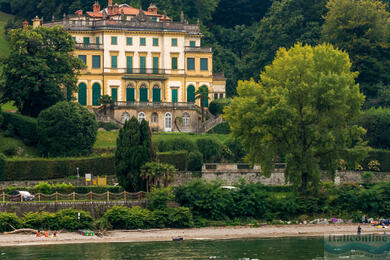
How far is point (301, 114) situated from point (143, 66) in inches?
1254

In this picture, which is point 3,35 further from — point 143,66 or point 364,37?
point 364,37

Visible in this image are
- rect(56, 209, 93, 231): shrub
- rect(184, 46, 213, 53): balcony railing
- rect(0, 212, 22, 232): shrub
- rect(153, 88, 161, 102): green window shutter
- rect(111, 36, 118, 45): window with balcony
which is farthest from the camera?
rect(184, 46, 213, 53): balcony railing

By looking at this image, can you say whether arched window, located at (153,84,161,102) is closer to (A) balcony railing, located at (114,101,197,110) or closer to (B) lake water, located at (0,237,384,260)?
(A) balcony railing, located at (114,101,197,110)

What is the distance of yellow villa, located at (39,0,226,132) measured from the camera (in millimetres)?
103500

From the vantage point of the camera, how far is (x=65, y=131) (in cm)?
8650

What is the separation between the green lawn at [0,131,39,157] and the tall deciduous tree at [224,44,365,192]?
696 inches

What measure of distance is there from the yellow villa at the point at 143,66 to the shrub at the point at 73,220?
31.7 meters

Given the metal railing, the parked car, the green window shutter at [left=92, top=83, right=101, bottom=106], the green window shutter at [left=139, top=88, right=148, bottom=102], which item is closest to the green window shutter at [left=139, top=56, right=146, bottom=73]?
the green window shutter at [left=139, top=88, right=148, bottom=102]

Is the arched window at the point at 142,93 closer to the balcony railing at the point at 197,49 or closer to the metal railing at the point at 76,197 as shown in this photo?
the balcony railing at the point at 197,49

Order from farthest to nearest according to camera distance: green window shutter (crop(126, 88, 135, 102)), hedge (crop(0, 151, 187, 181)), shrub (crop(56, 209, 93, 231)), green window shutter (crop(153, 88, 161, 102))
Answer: green window shutter (crop(153, 88, 161, 102)) < green window shutter (crop(126, 88, 135, 102)) < hedge (crop(0, 151, 187, 181)) < shrub (crop(56, 209, 93, 231))

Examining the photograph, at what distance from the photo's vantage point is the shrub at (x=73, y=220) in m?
70.4

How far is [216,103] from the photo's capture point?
347ft

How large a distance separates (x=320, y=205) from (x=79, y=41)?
37.3 metres

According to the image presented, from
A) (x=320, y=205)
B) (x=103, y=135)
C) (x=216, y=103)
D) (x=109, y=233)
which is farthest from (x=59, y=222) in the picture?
(x=216, y=103)
